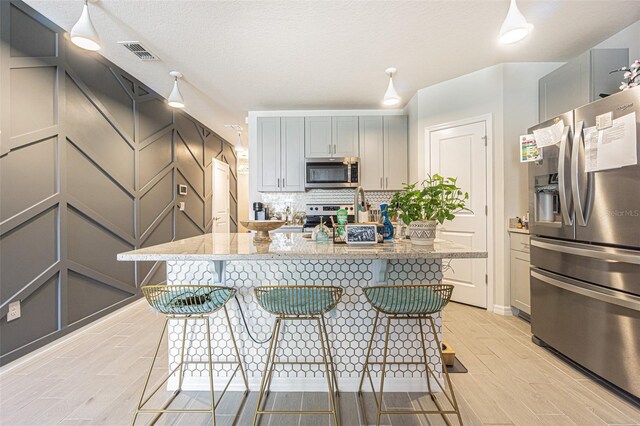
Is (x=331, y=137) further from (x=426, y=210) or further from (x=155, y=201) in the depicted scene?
(x=426, y=210)

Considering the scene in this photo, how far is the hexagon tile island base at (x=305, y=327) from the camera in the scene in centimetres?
179

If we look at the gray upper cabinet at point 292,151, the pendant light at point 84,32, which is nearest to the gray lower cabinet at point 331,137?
the gray upper cabinet at point 292,151

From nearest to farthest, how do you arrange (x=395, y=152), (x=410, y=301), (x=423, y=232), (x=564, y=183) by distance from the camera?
1. (x=410, y=301)
2. (x=423, y=232)
3. (x=564, y=183)
4. (x=395, y=152)

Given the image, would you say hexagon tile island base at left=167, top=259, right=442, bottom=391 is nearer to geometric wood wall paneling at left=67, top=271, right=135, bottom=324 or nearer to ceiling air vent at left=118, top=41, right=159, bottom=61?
geometric wood wall paneling at left=67, top=271, right=135, bottom=324

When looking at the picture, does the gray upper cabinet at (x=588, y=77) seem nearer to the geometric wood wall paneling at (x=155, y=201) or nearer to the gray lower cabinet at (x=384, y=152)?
the gray lower cabinet at (x=384, y=152)

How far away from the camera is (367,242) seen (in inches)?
64.1

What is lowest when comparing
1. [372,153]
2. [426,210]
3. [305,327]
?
[305,327]

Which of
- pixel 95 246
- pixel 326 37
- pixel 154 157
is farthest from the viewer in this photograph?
pixel 154 157

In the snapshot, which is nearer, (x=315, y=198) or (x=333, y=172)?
(x=333, y=172)

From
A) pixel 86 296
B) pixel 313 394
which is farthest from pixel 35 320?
pixel 313 394

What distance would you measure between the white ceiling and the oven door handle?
2134 millimetres

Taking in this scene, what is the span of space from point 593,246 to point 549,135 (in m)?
0.90

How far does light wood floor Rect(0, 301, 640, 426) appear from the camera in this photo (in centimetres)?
155

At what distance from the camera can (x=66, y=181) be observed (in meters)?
2.44
